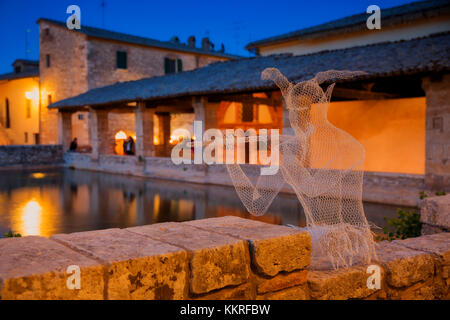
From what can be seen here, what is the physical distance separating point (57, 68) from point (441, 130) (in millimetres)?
23806

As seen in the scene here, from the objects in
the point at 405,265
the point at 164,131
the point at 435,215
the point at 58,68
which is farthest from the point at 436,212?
the point at 58,68

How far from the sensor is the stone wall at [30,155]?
2141 centimetres

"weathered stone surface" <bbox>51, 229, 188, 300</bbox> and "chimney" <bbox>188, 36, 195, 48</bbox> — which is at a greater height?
"chimney" <bbox>188, 36, 195, 48</bbox>

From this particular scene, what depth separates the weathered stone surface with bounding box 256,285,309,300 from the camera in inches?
85.8

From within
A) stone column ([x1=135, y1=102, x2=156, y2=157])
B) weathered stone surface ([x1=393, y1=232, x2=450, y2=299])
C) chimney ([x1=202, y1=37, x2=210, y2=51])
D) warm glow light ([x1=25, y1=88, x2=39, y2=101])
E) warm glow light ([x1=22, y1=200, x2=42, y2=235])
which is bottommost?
warm glow light ([x1=22, y1=200, x2=42, y2=235])

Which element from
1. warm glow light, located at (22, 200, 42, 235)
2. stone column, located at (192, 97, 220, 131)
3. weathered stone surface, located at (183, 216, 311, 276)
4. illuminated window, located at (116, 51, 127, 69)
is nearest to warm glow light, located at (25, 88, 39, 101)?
illuminated window, located at (116, 51, 127, 69)

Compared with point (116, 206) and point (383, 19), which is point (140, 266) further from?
point (383, 19)

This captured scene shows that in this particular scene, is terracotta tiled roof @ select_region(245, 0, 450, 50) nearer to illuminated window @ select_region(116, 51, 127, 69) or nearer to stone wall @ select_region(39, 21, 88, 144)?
illuminated window @ select_region(116, 51, 127, 69)

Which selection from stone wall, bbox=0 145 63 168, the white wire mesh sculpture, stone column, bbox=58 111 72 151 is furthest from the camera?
stone column, bbox=58 111 72 151

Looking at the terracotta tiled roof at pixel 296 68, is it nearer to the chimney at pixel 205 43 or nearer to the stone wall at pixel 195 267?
the stone wall at pixel 195 267

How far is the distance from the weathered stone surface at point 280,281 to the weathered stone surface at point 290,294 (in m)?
0.02

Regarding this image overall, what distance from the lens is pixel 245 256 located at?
2.11 m
